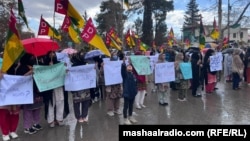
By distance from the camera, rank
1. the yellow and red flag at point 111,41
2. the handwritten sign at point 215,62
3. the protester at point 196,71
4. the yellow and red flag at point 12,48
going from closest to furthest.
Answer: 1. the yellow and red flag at point 12,48
2. the protester at point 196,71
3. the yellow and red flag at point 111,41
4. the handwritten sign at point 215,62

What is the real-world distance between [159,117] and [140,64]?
1850mm

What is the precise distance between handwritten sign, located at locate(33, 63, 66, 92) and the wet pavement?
1.10 m

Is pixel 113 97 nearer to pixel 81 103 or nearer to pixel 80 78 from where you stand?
pixel 81 103

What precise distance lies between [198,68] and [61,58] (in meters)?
5.85

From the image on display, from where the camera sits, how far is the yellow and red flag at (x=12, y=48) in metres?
7.09

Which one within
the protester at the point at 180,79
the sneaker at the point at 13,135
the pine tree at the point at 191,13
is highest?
the pine tree at the point at 191,13

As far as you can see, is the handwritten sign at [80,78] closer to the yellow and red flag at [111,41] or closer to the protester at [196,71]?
the yellow and red flag at [111,41]

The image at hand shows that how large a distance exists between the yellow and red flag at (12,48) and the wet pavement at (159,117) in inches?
67.6

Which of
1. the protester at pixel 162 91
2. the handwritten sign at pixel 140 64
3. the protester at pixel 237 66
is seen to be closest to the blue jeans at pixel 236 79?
the protester at pixel 237 66

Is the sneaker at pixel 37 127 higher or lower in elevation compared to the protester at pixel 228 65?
lower

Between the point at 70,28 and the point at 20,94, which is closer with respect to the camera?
the point at 20,94

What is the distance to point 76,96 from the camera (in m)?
8.36

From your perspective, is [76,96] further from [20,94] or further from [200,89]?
[200,89]

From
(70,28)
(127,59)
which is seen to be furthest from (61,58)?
(127,59)
